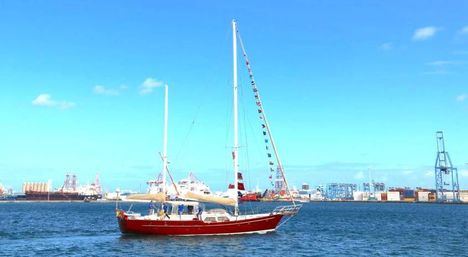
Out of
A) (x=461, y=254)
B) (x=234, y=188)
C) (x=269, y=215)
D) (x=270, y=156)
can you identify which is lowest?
(x=461, y=254)

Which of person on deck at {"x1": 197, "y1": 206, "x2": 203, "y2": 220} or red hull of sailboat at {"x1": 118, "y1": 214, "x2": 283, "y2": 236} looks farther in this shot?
person on deck at {"x1": 197, "y1": 206, "x2": 203, "y2": 220}

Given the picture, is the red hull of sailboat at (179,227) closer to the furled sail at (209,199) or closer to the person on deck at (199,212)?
the person on deck at (199,212)

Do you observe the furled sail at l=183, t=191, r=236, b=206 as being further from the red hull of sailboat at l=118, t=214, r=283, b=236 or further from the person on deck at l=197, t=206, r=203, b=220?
the red hull of sailboat at l=118, t=214, r=283, b=236

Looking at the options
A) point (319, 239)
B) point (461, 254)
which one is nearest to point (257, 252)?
point (319, 239)

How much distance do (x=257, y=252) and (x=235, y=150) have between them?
13390mm

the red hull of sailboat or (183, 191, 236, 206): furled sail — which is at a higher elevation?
(183, 191, 236, 206): furled sail

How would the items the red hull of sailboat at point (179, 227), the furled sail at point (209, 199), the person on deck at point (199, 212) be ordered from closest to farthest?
the red hull of sailboat at point (179, 227), the person on deck at point (199, 212), the furled sail at point (209, 199)

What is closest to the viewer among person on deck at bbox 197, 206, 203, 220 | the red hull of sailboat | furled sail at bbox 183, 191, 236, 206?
the red hull of sailboat

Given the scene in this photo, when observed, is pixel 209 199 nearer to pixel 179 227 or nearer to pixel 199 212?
pixel 199 212

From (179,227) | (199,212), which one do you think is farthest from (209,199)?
(179,227)

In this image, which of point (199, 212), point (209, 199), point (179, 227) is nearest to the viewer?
point (179, 227)

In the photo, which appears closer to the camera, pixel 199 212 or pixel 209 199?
pixel 199 212

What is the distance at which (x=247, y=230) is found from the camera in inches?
2042

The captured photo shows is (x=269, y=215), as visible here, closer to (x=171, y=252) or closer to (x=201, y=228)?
(x=201, y=228)
